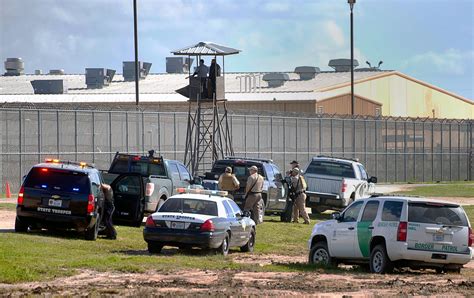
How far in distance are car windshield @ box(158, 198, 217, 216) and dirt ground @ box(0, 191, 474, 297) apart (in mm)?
3360

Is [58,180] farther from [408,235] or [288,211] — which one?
[288,211]

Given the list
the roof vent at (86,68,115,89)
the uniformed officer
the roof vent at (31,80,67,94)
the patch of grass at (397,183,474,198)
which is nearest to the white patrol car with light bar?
the uniformed officer

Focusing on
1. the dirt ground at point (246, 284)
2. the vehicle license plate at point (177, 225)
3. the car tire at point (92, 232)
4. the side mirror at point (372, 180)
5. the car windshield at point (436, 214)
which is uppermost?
the side mirror at point (372, 180)

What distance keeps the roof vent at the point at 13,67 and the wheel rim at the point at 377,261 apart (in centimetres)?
8108

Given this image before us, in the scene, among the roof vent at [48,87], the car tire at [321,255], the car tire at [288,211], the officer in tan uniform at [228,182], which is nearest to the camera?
the car tire at [321,255]

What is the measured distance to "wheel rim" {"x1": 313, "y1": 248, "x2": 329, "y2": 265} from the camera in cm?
2425

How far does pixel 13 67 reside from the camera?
101 meters

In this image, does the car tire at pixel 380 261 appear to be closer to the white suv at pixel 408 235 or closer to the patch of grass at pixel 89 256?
the white suv at pixel 408 235

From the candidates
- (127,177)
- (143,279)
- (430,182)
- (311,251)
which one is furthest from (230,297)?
(430,182)

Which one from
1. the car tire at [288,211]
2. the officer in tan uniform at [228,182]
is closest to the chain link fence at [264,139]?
the car tire at [288,211]

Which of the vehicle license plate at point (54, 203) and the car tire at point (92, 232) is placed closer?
the vehicle license plate at point (54, 203)

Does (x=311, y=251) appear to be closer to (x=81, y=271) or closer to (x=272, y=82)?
(x=81, y=271)

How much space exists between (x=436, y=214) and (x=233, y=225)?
4.89 metres

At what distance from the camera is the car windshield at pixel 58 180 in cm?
2628
